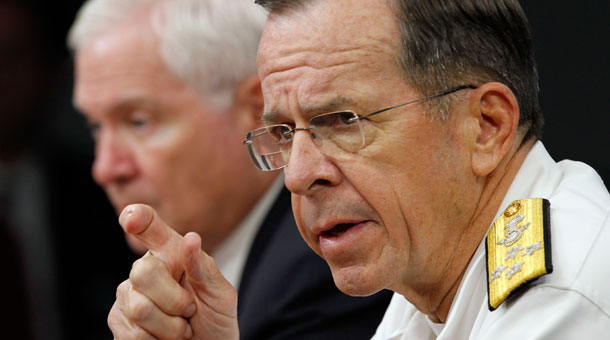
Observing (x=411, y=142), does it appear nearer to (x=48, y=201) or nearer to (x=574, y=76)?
(x=574, y=76)

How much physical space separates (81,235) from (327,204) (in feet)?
9.03

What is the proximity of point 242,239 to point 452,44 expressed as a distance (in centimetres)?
170

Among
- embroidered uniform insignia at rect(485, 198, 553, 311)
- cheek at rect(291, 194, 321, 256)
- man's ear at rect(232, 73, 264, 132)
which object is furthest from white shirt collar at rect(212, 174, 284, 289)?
embroidered uniform insignia at rect(485, 198, 553, 311)

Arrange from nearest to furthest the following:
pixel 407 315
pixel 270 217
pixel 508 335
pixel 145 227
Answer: pixel 508 335
pixel 145 227
pixel 407 315
pixel 270 217

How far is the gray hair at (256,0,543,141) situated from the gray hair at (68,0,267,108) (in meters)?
1.36

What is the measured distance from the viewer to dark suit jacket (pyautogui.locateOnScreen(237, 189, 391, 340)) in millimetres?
2645

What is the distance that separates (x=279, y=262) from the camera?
9.10ft

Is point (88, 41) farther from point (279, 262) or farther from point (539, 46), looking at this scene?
point (539, 46)

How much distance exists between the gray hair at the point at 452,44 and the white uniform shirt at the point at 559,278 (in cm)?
16

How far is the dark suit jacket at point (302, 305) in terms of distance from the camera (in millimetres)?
2645

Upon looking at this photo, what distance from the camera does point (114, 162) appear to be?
126 inches

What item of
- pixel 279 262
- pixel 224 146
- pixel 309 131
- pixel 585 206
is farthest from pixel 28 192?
pixel 585 206

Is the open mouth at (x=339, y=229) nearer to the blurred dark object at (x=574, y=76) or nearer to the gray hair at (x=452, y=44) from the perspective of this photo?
the gray hair at (x=452, y=44)

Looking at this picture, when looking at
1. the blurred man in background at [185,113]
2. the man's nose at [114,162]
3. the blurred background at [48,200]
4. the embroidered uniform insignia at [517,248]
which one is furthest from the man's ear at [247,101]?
the embroidered uniform insignia at [517,248]
